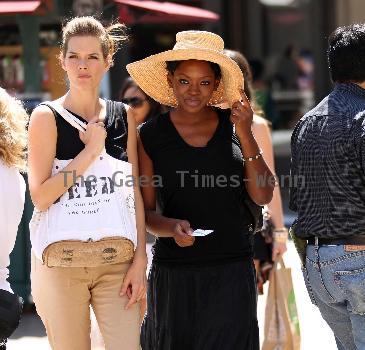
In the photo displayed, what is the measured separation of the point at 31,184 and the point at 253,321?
116 cm

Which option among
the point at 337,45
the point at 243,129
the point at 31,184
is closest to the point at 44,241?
the point at 31,184

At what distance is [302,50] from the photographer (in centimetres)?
1678

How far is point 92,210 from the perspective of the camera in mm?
3963

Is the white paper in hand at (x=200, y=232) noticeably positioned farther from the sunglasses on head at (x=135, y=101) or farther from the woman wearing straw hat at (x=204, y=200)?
the sunglasses on head at (x=135, y=101)

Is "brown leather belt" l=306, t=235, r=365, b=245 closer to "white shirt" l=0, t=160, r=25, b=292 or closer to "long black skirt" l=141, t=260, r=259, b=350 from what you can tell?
"long black skirt" l=141, t=260, r=259, b=350

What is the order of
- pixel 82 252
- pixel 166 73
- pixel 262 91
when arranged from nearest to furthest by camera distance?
pixel 82 252 → pixel 166 73 → pixel 262 91

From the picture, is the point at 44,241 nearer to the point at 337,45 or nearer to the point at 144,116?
the point at 337,45

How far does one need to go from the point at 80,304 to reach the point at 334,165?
123 cm

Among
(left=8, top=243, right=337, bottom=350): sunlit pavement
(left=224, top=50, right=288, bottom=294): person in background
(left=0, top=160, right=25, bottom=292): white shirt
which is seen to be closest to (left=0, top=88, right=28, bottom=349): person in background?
(left=0, top=160, right=25, bottom=292): white shirt

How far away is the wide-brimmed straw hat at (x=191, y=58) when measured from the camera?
164 inches

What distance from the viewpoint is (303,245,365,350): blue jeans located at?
156 inches

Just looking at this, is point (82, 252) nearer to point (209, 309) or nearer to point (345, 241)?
point (209, 309)

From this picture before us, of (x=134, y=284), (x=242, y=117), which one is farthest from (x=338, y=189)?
(x=134, y=284)

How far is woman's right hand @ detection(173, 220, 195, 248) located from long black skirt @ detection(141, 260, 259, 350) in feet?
0.73
